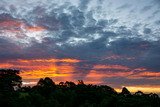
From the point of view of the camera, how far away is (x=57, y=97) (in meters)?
109

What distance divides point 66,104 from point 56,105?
→ 12.0 m

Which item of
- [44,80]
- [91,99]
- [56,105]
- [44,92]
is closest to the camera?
[56,105]

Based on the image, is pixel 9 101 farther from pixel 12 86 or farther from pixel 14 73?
pixel 14 73

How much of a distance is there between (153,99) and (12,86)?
54.5 m

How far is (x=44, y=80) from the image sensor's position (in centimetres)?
13438

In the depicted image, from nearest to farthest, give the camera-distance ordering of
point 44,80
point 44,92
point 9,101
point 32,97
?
point 9,101
point 32,97
point 44,92
point 44,80

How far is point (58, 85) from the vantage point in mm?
140750

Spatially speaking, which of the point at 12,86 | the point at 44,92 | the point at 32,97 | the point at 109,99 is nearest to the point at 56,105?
the point at 32,97

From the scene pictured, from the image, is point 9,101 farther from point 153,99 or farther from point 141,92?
point 141,92

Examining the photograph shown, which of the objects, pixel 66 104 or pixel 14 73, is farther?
pixel 14 73

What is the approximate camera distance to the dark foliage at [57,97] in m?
91.6

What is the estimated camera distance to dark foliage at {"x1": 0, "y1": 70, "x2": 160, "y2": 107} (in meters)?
91.6

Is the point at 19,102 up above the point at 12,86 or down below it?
below

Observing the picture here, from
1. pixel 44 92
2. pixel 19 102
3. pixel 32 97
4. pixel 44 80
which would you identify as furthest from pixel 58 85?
pixel 19 102
